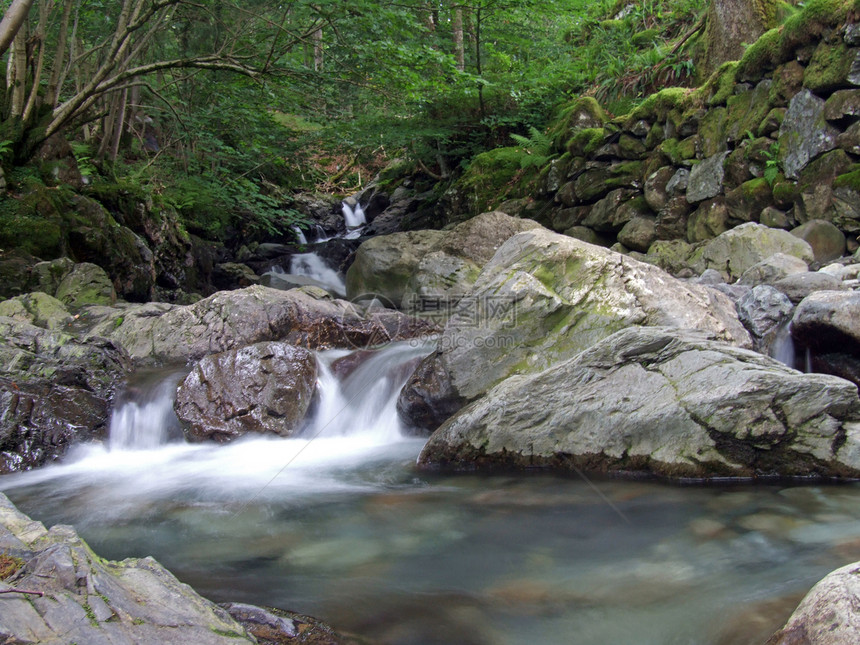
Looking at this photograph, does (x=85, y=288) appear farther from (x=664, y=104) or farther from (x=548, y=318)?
(x=664, y=104)

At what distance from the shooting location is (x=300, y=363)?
245 inches

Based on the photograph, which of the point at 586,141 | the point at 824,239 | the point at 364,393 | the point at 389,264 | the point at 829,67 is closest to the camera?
the point at 364,393

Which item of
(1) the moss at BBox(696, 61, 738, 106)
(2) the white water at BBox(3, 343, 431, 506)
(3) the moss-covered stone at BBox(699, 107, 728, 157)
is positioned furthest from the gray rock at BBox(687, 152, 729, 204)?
(2) the white water at BBox(3, 343, 431, 506)

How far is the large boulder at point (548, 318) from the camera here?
17.5 feet

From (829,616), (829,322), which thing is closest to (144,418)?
(829,616)

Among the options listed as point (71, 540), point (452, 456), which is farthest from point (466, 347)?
point (71, 540)

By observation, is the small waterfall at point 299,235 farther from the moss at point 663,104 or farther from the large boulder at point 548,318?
the large boulder at point 548,318

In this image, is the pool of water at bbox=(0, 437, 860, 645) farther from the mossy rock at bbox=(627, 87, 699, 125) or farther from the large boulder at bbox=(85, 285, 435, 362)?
the mossy rock at bbox=(627, 87, 699, 125)

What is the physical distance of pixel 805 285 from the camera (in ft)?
22.3

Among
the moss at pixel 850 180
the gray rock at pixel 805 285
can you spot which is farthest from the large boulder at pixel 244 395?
the moss at pixel 850 180

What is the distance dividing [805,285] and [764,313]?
33.0 inches

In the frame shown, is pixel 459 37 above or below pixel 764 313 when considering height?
above

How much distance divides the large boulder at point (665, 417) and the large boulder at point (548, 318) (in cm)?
53

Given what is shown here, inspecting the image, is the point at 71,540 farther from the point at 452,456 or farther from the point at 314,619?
the point at 452,456
